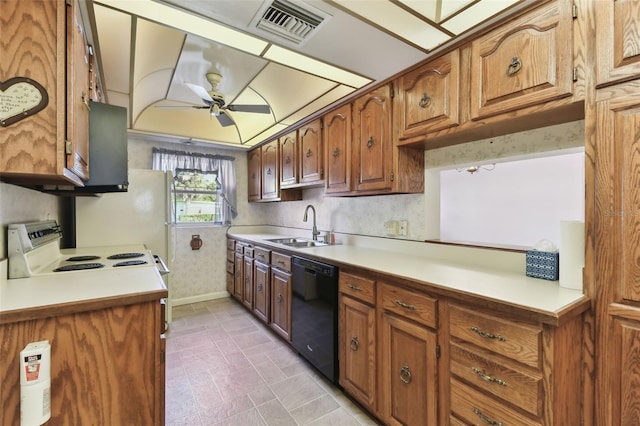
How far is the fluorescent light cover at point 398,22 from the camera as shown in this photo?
1.45 meters

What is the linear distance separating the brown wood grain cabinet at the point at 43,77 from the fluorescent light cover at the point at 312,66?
1084mm

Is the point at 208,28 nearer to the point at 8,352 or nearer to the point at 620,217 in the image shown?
the point at 8,352

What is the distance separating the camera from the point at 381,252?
2.52 metres

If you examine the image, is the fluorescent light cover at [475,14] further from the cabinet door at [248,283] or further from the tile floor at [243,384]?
the cabinet door at [248,283]

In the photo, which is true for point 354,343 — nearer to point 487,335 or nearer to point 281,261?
point 487,335

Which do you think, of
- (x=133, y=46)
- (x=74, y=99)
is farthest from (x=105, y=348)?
(x=133, y=46)

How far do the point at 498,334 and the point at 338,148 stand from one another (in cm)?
193

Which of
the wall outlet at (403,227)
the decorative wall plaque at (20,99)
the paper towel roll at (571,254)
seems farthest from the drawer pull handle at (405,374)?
the decorative wall plaque at (20,99)

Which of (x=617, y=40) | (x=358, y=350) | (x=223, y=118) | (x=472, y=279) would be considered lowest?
(x=358, y=350)

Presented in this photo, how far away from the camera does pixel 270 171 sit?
12.9 feet

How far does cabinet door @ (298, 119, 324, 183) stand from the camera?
2920 millimetres

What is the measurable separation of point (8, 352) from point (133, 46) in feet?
5.87

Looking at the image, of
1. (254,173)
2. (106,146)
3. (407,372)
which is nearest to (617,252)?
(407,372)

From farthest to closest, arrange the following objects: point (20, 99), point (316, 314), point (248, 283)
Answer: point (248, 283), point (316, 314), point (20, 99)
